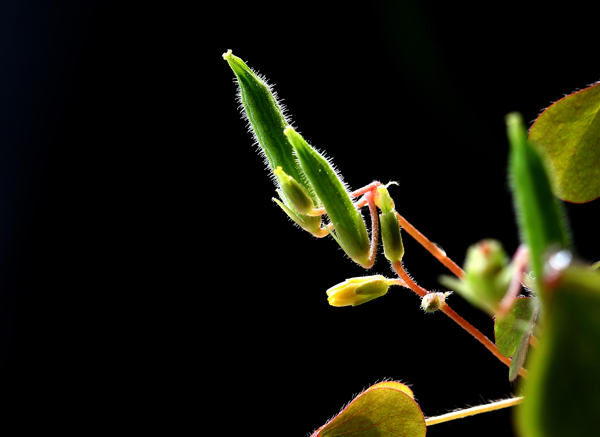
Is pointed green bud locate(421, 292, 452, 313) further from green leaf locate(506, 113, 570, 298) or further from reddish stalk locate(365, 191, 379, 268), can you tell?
green leaf locate(506, 113, 570, 298)

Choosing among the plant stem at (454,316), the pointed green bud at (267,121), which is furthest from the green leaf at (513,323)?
the pointed green bud at (267,121)

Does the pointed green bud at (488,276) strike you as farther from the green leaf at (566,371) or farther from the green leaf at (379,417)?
the green leaf at (379,417)

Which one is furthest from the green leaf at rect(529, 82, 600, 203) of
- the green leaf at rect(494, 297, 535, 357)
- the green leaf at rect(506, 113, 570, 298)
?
the green leaf at rect(506, 113, 570, 298)

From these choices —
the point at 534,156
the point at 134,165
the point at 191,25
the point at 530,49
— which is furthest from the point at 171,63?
the point at 534,156

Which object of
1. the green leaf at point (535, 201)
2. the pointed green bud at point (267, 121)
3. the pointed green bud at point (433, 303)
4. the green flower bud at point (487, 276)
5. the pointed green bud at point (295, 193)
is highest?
the pointed green bud at point (267, 121)

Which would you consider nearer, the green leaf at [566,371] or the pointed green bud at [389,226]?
the green leaf at [566,371]

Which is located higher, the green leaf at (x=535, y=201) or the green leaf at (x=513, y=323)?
the green leaf at (x=535, y=201)
